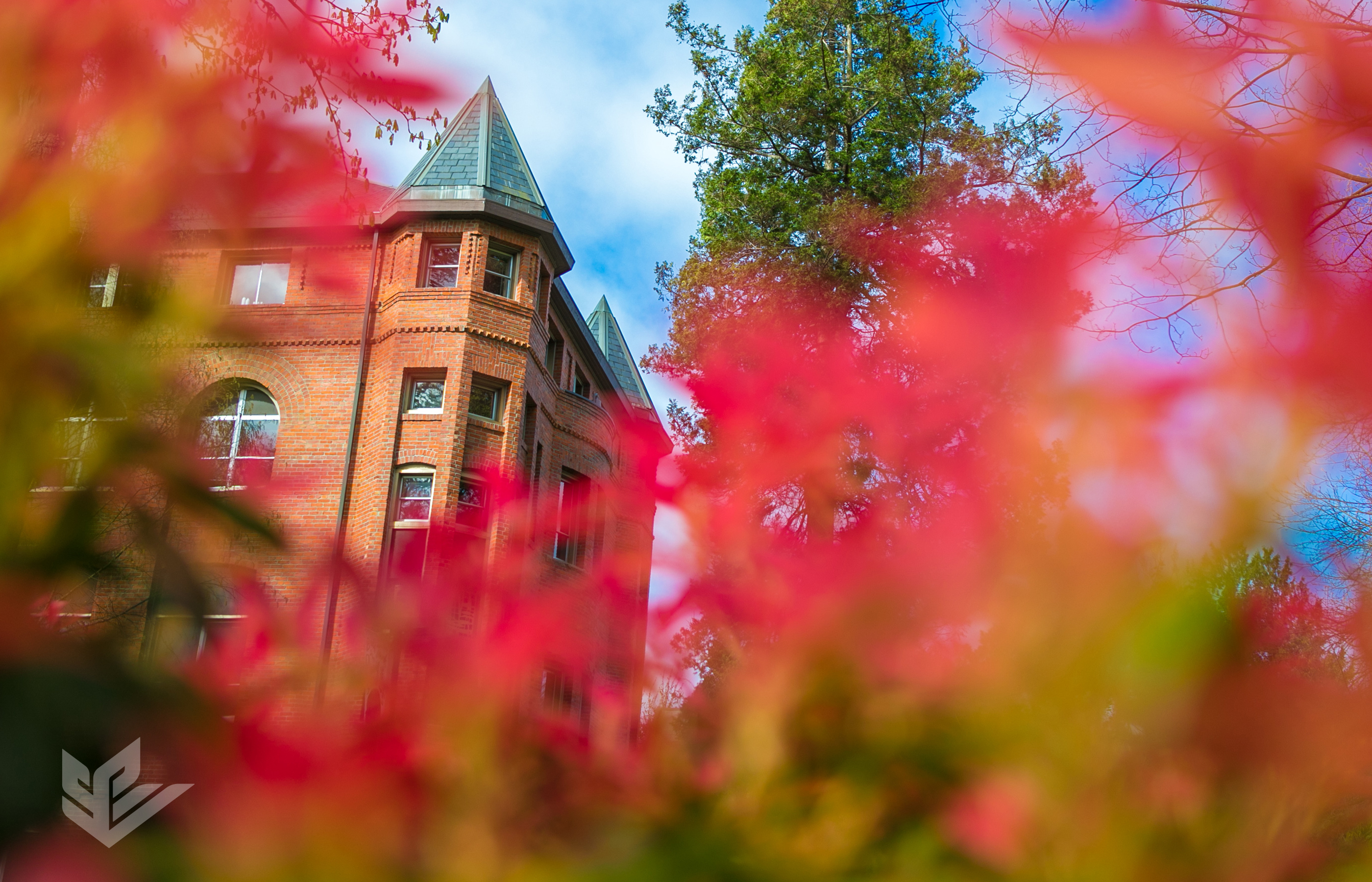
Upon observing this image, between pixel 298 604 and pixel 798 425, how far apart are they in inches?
18.5

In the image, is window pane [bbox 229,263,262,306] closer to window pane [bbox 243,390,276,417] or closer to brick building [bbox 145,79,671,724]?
brick building [bbox 145,79,671,724]

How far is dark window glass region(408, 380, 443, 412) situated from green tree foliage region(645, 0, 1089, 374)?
408 centimetres

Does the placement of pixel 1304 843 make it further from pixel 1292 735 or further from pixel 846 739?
pixel 846 739

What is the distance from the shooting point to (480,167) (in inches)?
645

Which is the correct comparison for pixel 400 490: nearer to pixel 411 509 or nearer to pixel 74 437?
pixel 411 509

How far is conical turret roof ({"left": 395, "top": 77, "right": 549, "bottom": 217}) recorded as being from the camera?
16.1 m

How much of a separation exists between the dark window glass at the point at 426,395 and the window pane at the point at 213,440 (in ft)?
46.6

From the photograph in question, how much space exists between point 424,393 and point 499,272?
8.21ft

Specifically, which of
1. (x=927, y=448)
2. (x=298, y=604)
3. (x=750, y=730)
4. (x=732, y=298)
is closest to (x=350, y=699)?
(x=298, y=604)

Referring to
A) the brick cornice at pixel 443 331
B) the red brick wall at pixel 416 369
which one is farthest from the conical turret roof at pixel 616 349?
the brick cornice at pixel 443 331

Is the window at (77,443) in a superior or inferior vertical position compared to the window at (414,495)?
inferior

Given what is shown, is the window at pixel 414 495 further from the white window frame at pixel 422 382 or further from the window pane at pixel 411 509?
the white window frame at pixel 422 382

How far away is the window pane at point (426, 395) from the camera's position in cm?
1502

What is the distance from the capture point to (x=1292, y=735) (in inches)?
19.0
